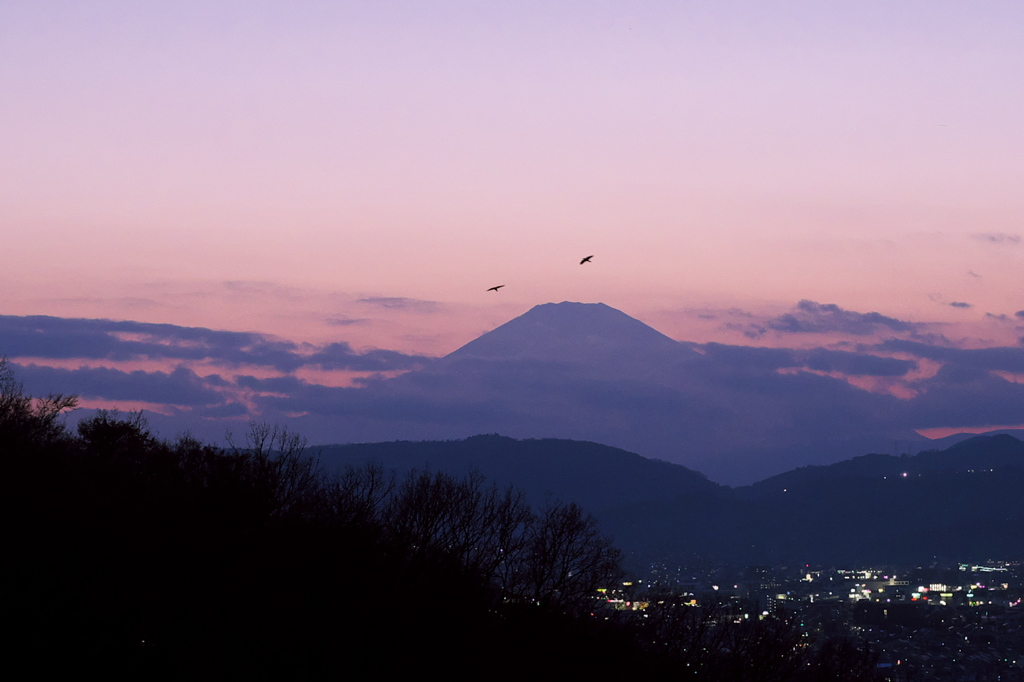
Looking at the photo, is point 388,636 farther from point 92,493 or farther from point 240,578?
point 92,493

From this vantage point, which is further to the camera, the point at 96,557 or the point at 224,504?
the point at 224,504

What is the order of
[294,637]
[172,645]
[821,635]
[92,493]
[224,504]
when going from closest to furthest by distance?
[172,645] → [294,637] → [92,493] → [224,504] → [821,635]

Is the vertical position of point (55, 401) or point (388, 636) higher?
point (55, 401)

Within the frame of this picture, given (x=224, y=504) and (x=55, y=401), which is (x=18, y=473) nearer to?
(x=224, y=504)

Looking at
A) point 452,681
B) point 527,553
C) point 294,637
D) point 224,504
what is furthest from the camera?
point 527,553

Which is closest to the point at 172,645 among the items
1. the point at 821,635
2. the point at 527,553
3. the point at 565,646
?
the point at 565,646

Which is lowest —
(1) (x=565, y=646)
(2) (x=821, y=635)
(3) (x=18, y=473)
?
(2) (x=821, y=635)
